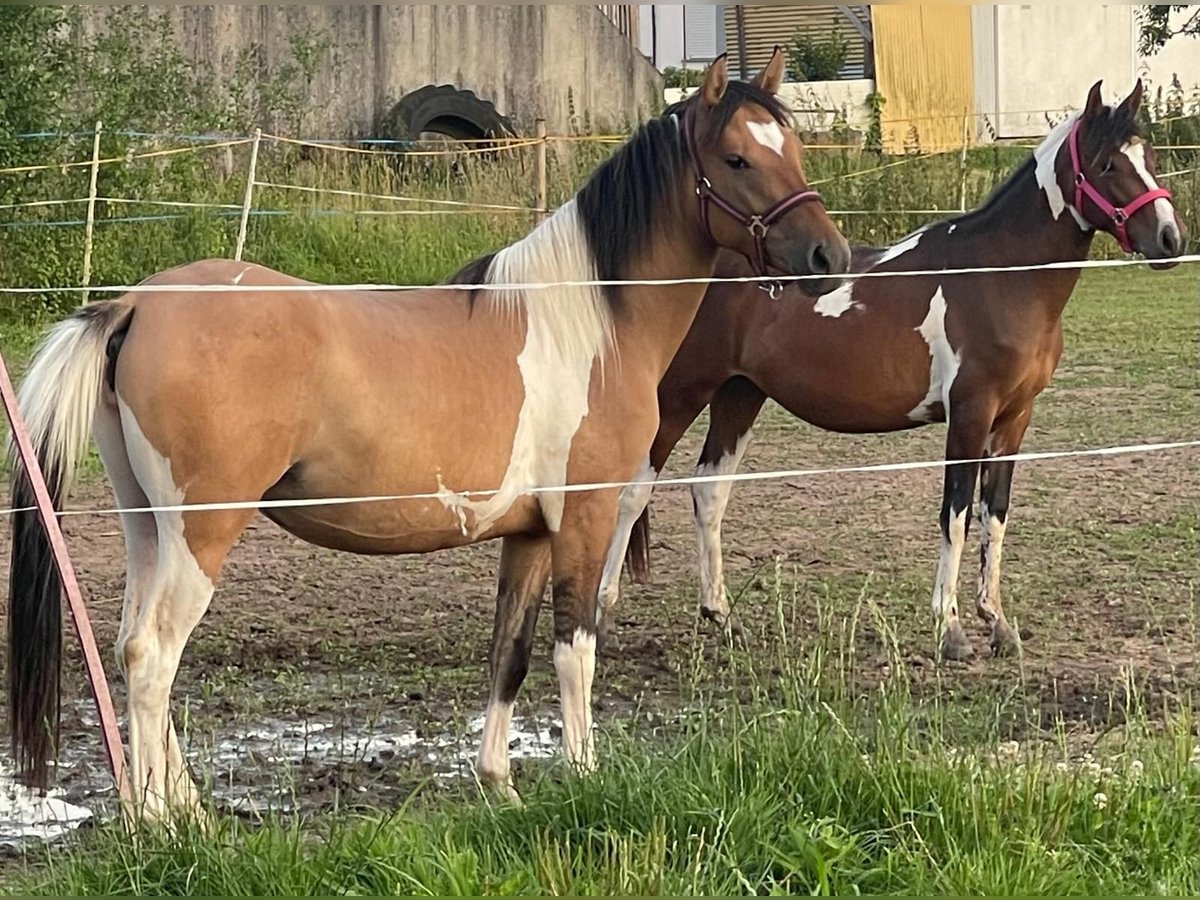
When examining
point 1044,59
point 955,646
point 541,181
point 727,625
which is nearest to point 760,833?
point 727,625

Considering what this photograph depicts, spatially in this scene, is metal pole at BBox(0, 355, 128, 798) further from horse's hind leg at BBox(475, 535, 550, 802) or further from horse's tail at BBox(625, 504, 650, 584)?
horse's tail at BBox(625, 504, 650, 584)

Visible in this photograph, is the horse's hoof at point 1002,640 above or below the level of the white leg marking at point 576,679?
below

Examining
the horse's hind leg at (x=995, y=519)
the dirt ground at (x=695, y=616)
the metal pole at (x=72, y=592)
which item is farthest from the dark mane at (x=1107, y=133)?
the metal pole at (x=72, y=592)

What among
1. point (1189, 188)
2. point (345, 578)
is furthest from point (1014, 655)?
point (1189, 188)

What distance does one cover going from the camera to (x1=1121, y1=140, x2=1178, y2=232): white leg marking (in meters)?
5.29

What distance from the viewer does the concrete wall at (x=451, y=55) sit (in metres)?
14.7

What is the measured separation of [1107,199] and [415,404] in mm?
2688

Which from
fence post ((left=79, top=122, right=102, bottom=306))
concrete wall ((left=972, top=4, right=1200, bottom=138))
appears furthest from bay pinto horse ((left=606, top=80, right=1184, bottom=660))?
concrete wall ((left=972, top=4, right=1200, bottom=138))

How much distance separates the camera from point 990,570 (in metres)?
5.57

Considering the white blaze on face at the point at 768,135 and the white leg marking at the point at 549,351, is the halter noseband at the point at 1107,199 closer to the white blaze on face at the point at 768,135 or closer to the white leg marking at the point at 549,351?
the white blaze on face at the point at 768,135

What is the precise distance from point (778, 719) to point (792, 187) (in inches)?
53.1

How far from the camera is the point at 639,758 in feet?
11.0

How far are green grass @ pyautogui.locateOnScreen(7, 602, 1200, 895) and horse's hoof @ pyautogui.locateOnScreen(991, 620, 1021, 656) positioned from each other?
69.2 inches

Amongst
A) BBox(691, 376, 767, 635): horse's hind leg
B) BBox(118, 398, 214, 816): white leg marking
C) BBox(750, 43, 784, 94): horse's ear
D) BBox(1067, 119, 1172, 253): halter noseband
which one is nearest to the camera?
BBox(118, 398, 214, 816): white leg marking
